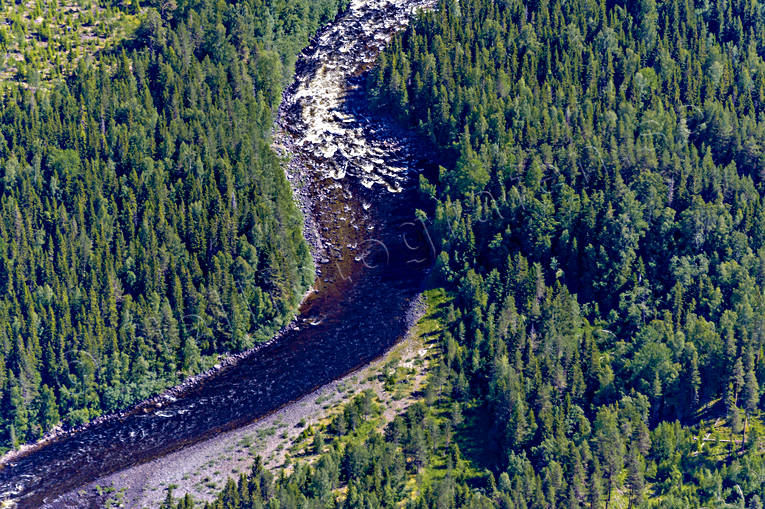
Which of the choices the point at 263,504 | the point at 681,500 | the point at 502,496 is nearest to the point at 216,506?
the point at 263,504

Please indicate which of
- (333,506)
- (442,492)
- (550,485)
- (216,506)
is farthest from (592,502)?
(216,506)

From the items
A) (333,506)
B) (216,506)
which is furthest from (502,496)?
(216,506)

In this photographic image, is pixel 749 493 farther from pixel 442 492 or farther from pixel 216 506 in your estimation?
pixel 216 506

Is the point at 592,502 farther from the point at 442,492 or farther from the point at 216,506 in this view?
the point at 216,506

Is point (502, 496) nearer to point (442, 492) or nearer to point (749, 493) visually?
point (442, 492)

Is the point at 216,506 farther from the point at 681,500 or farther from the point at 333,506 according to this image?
the point at 681,500

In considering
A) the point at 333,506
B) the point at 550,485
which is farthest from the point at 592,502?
the point at 333,506
